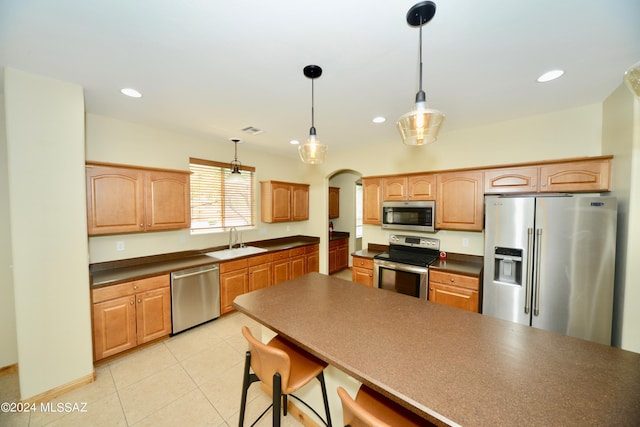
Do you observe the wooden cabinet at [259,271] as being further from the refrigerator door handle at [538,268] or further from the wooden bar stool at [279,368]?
the refrigerator door handle at [538,268]

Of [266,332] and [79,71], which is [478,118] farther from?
[79,71]

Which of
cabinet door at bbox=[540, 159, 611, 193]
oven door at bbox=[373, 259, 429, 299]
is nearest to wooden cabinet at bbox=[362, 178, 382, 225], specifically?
oven door at bbox=[373, 259, 429, 299]

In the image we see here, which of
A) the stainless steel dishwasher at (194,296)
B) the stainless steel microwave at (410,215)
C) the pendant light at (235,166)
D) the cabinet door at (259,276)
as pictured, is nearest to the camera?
the stainless steel dishwasher at (194,296)

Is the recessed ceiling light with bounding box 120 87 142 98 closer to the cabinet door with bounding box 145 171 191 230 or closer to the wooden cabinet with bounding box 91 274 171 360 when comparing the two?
the cabinet door with bounding box 145 171 191 230

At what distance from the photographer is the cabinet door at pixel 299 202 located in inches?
182

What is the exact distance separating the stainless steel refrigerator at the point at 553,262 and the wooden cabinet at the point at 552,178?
358 millimetres

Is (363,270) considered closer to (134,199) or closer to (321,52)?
(321,52)

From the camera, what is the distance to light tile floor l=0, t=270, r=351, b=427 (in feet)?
5.80

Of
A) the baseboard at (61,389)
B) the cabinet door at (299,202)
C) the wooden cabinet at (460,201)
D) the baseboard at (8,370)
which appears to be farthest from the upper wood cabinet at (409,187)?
the baseboard at (8,370)

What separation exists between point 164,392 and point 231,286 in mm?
1411

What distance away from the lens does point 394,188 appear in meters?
3.46

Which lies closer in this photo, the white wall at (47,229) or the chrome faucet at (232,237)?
the white wall at (47,229)

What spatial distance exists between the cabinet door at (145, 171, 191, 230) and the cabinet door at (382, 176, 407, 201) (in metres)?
2.85

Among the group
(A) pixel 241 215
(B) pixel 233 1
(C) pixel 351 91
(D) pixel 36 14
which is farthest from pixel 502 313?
(D) pixel 36 14
